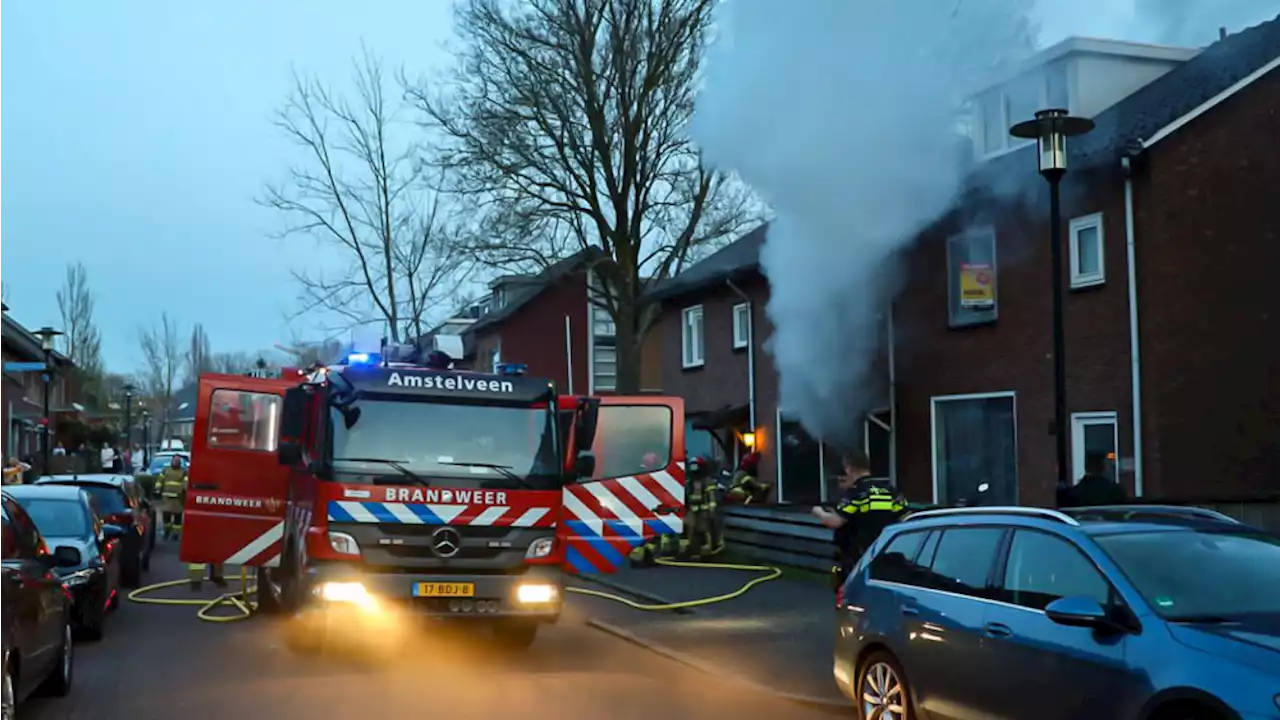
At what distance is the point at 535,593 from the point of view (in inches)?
441

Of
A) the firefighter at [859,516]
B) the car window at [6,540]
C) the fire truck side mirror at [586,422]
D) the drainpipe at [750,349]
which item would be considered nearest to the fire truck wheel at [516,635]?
the fire truck side mirror at [586,422]

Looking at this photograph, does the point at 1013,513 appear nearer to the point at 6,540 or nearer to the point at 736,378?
the point at 6,540

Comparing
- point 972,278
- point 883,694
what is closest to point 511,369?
point 883,694

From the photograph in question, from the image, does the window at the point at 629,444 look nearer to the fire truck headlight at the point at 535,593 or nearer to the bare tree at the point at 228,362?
the fire truck headlight at the point at 535,593

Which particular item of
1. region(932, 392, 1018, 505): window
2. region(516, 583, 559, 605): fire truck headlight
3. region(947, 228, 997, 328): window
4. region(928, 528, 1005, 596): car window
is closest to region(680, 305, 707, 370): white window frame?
region(932, 392, 1018, 505): window

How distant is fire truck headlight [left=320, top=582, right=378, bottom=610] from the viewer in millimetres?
10633

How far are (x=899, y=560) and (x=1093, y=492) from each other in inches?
165

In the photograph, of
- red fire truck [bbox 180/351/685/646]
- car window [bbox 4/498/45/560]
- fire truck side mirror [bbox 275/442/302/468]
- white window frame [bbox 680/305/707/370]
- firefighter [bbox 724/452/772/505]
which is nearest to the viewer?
car window [bbox 4/498/45/560]

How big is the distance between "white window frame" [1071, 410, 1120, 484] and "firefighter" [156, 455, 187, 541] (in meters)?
15.2

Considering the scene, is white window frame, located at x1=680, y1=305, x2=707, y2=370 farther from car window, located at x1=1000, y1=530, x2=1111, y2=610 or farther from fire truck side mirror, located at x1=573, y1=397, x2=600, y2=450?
car window, located at x1=1000, y1=530, x2=1111, y2=610

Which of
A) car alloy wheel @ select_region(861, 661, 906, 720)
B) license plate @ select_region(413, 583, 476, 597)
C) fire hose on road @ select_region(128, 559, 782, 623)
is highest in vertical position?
license plate @ select_region(413, 583, 476, 597)

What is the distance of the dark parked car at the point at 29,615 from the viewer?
7.47 metres

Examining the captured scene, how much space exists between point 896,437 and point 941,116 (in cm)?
508

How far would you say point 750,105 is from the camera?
1972 cm
